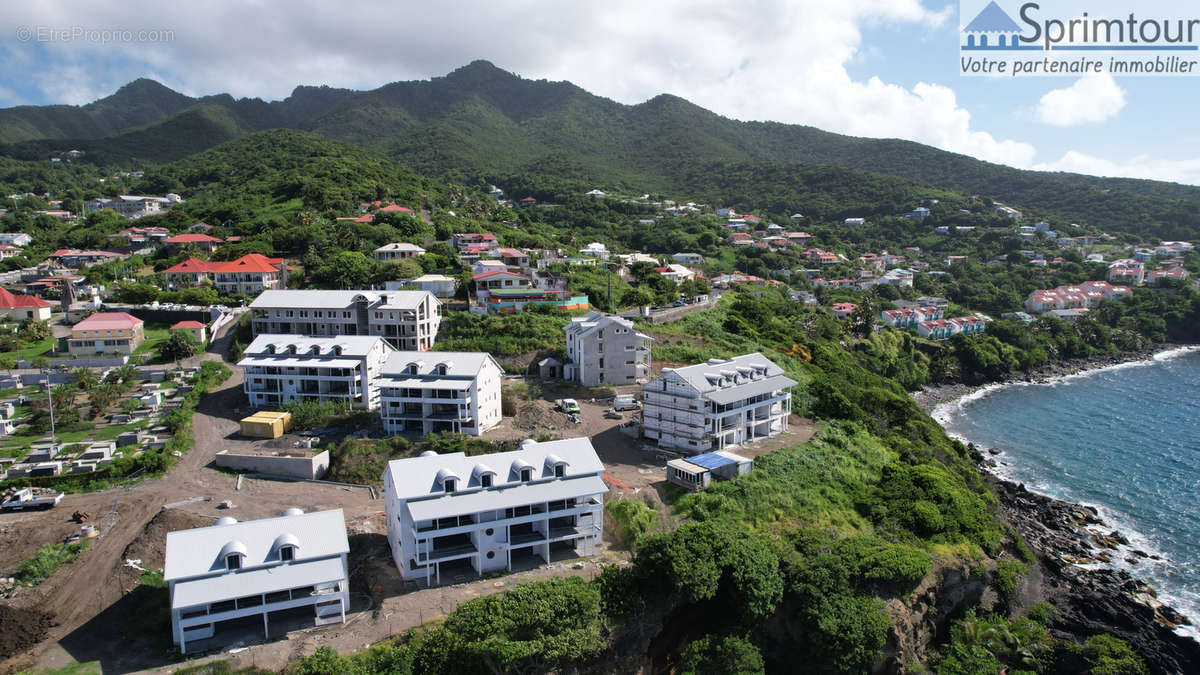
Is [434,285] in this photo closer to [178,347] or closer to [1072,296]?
[178,347]

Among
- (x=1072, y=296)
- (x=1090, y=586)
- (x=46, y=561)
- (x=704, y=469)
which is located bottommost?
(x=1090, y=586)

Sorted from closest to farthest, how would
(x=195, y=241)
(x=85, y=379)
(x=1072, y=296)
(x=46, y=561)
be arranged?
(x=46, y=561) → (x=85, y=379) → (x=195, y=241) → (x=1072, y=296)

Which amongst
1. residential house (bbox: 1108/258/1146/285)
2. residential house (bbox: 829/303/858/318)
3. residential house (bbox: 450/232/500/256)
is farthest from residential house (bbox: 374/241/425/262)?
residential house (bbox: 1108/258/1146/285)

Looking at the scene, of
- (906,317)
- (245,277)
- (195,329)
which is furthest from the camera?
(906,317)

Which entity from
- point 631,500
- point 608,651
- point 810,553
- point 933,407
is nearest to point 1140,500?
point 933,407

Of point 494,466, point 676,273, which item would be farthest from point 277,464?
point 676,273

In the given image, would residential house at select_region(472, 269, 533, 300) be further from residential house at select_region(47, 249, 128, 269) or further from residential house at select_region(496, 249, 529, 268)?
residential house at select_region(47, 249, 128, 269)
